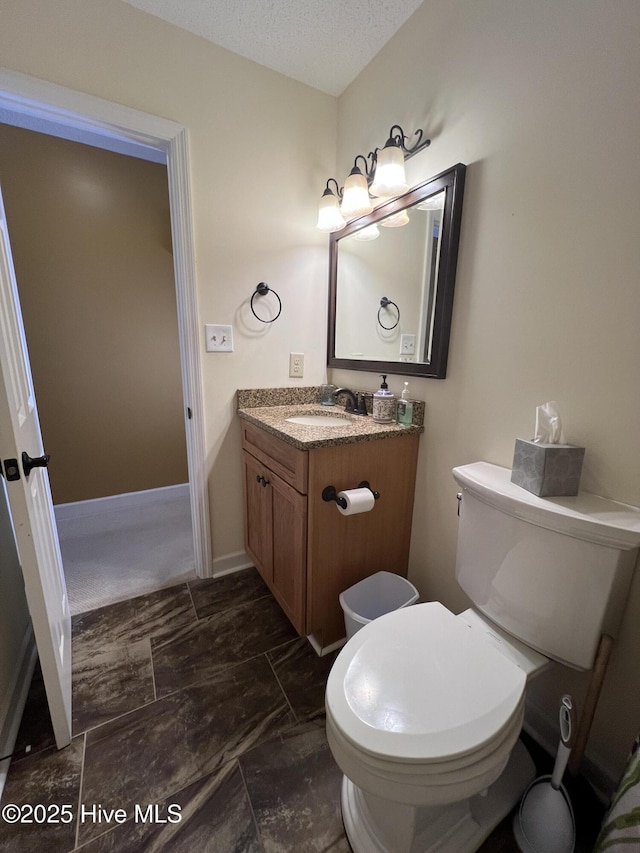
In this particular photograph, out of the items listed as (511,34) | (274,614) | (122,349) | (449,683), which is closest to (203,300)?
(122,349)

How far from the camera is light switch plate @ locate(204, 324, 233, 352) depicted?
1520 millimetres

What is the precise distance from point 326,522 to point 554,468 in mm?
700

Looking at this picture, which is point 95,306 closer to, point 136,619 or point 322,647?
point 136,619

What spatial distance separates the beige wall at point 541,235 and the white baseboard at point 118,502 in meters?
2.10

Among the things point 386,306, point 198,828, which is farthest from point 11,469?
point 386,306

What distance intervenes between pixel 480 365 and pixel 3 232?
5.03ft

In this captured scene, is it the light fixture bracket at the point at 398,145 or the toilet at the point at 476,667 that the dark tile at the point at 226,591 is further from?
the light fixture bracket at the point at 398,145

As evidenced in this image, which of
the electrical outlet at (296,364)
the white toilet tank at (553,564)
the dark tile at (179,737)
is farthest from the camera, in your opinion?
the electrical outlet at (296,364)

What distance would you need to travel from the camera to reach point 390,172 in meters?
1.21

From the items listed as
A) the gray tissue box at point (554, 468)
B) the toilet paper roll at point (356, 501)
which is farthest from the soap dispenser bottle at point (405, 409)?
the gray tissue box at point (554, 468)

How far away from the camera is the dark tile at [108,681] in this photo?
1.08 meters

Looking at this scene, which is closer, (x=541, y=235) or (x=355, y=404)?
(x=541, y=235)

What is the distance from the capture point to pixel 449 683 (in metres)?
0.71

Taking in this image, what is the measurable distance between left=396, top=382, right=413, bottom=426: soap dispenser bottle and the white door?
1192 millimetres
